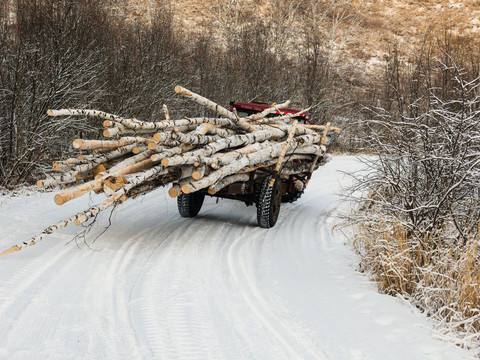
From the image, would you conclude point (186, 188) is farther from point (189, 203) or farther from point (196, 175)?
point (189, 203)

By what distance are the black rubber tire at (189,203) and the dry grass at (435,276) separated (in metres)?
3.29

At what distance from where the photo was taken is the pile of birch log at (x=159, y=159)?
217 inches

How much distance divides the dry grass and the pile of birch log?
7.44 ft

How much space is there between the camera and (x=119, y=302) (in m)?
4.16

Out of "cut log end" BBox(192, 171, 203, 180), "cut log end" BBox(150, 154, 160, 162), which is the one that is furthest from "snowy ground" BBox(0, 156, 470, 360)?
"cut log end" BBox(150, 154, 160, 162)

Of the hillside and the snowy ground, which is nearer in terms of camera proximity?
the snowy ground

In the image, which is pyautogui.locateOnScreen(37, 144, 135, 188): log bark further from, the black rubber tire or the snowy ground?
the black rubber tire

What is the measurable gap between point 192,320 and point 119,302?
0.79 meters

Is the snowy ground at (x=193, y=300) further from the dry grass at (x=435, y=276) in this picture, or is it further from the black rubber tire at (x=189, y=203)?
the black rubber tire at (x=189, y=203)

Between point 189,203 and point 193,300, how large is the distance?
11.7 ft

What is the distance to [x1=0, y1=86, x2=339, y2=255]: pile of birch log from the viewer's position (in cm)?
550

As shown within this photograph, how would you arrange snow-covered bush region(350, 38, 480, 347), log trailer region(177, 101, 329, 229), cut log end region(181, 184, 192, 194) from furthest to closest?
log trailer region(177, 101, 329, 229)
cut log end region(181, 184, 192, 194)
snow-covered bush region(350, 38, 480, 347)

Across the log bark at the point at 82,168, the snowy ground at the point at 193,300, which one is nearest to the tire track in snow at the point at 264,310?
the snowy ground at the point at 193,300

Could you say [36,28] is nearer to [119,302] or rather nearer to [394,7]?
[119,302]
